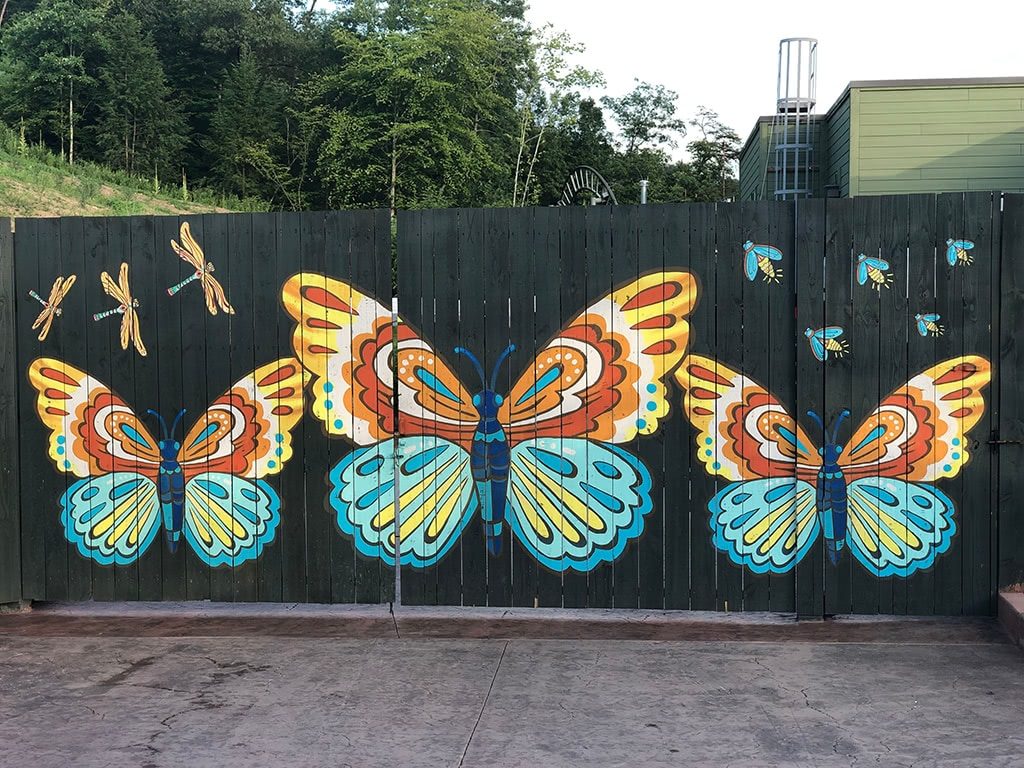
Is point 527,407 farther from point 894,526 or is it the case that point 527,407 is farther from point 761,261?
point 894,526

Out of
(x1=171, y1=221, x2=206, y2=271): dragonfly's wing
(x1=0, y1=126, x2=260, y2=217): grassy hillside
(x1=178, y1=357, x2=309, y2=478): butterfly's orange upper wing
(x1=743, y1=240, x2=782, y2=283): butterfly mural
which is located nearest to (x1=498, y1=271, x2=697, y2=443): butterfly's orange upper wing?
(x1=743, y1=240, x2=782, y2=283): butterfly mural

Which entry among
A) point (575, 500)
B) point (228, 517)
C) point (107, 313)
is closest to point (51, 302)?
point (107, 313)

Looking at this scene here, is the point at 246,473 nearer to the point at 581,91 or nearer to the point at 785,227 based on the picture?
the point at 785,227

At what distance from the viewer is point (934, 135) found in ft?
46.9

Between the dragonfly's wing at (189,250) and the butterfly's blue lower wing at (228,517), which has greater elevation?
the dragonfly's wing at (189,250)

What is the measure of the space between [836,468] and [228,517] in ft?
11.8

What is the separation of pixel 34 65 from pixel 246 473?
4823cm

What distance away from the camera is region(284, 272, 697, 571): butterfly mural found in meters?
5.71

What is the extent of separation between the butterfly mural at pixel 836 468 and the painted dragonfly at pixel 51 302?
3.79m

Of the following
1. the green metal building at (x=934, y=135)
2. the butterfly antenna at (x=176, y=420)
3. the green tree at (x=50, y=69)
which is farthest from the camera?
the green tree at (x=50, y=69)

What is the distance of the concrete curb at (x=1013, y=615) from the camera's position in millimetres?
5141

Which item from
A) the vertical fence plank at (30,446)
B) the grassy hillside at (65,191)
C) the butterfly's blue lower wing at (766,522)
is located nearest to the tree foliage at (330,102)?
the grassy hillside at (65,191)

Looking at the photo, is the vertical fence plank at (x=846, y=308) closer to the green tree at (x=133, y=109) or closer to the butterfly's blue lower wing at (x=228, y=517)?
the butterfly's blue lower wing at (x=228, y=517)

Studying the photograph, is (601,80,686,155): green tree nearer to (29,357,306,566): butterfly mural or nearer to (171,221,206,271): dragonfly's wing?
(171,221,206,271): dragonfly's wing
